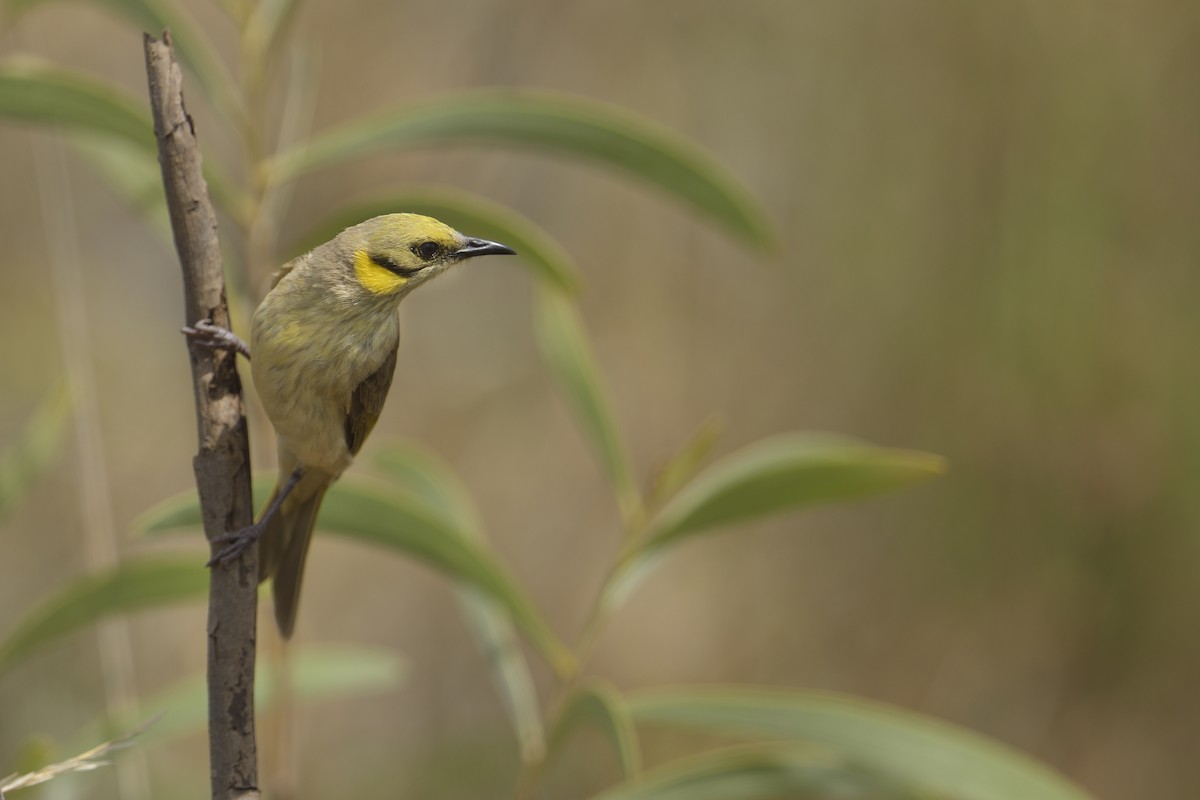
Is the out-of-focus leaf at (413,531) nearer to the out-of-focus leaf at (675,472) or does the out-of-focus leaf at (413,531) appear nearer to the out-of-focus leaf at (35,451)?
the out-of-focus leaf at (675,472)

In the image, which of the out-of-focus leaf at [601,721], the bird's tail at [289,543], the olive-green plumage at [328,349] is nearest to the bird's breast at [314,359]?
the olive-green plumage at [328,349]

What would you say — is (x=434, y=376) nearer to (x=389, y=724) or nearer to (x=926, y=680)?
(x=389, y=724)

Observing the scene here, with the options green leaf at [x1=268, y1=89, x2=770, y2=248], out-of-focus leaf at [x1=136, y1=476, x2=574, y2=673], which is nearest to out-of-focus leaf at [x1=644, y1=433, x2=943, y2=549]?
out-of-focus leaf at [x1=136, y1=476, x2=574, y2=673]

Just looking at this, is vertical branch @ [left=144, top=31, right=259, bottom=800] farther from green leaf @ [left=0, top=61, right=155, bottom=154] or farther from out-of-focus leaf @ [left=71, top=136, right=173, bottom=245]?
out-of-focus leaf @ [left=71, top=136, right=173, bottom=245]

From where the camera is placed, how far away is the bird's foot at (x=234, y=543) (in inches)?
43.1

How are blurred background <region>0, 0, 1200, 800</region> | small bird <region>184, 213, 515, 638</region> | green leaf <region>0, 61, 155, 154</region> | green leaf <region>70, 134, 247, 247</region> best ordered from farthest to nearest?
1. blurred background <region>0, 0, 1200, 800</region>
2. green leaf <region>70, 134, 247, 247</region>
3. green leaf <region>0, 61, 155, 154</region>
4. small bird <region>184, 213, 515, 638</region>

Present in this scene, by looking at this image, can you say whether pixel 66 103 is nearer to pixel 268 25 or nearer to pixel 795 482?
pixel 268 25

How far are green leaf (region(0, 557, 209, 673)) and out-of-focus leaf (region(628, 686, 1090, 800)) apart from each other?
691 millimetres

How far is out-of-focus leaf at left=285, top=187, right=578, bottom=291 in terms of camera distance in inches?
57.9

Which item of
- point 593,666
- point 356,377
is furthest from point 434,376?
point 356,377

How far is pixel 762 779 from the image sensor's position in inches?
66.0

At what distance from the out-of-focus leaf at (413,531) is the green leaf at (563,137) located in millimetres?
481

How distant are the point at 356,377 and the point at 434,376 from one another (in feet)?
9.69

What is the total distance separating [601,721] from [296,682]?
2.36 ft
